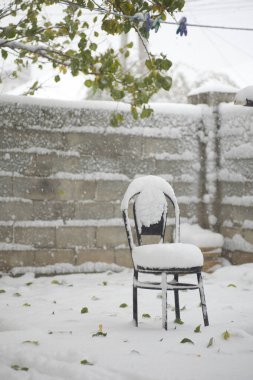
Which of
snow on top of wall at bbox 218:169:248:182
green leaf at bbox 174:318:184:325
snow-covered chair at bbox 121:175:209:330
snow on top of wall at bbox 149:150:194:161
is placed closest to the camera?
snow-covered chair at bbox 121:175:209:330

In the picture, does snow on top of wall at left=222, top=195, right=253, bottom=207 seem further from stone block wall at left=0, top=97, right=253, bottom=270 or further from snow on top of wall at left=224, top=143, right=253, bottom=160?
snow on top of wall at left=224, top=143, right=253, bottom=160

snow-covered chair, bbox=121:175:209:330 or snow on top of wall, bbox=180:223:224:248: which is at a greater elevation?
snow-covered chair, bbox=121:175:209:330

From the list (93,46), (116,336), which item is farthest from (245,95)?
(116,336)

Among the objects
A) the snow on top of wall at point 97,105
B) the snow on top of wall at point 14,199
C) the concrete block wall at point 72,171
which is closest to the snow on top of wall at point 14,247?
the concrete block wall at point 72,171

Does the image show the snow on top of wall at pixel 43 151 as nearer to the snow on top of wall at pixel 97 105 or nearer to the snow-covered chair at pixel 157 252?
the snow on top of wall at pixel 97 105

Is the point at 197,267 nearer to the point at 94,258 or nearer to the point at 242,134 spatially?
the point at 94,258

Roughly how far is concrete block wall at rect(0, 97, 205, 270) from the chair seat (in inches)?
96.7

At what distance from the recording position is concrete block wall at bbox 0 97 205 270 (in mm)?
5242

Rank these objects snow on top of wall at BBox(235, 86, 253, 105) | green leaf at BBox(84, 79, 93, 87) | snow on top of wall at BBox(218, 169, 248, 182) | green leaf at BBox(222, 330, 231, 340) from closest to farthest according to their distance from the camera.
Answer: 1. green leaf at BBox(222, 330, 231, 340)
2. snow on top of wall at BBox(235, 86, 253, 105)
3. green leaf at BBox(84, 79, 93, 87)
4. snow on top of wall at BBox(218, 169, 248, 182)

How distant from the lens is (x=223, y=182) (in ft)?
19.5

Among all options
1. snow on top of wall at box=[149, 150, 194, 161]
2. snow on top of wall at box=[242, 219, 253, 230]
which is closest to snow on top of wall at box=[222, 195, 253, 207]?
snow on top of wall at box=[242, 219, 253, 230]

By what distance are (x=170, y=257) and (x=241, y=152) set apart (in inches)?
118

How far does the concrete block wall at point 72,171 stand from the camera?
17.2ft

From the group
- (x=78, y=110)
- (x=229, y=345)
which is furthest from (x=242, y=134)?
(x=229, y=345)
